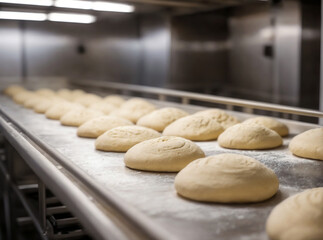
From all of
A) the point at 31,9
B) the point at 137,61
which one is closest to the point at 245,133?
the point at 31,9

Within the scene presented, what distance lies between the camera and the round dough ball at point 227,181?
1192mm

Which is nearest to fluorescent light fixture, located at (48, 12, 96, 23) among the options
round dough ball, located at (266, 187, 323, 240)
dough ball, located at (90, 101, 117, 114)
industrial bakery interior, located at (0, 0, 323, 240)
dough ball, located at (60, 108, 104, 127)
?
industrial bakery interior, located at (0, 0, 323, 240)

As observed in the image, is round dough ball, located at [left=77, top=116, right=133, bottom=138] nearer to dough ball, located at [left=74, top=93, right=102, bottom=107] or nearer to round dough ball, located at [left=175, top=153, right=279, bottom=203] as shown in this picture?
round dough ball, located at [left=175, top=153, right=279, bottom=203]

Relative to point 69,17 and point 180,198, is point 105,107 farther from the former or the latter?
point 180,198

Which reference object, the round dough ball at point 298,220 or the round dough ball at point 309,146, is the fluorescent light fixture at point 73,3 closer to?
the round dough ball at point 309,146

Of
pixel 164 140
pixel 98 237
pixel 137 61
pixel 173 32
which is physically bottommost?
pixel 98 237

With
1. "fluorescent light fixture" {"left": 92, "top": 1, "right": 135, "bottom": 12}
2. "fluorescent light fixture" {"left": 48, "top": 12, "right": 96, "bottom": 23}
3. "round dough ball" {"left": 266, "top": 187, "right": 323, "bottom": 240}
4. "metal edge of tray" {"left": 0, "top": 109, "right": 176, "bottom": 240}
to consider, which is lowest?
"round dough ball" {"left": 266, "top": 187, "right": 323, "bottom": 240}

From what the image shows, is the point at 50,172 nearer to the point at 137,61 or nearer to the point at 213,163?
the point at 213,163

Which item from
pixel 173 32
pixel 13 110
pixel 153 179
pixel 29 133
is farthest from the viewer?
pixel 173 32

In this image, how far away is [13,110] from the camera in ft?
11.3

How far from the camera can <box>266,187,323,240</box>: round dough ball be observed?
88 centimetres

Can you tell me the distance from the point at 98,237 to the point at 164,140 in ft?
2.68

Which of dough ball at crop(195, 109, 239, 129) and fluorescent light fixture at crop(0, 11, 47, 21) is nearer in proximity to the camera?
dough ball at crop(195, 109, 239, 129)

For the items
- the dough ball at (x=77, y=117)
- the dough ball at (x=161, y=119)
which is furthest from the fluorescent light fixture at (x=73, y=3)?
the dough ball at (x=161, y=119)
